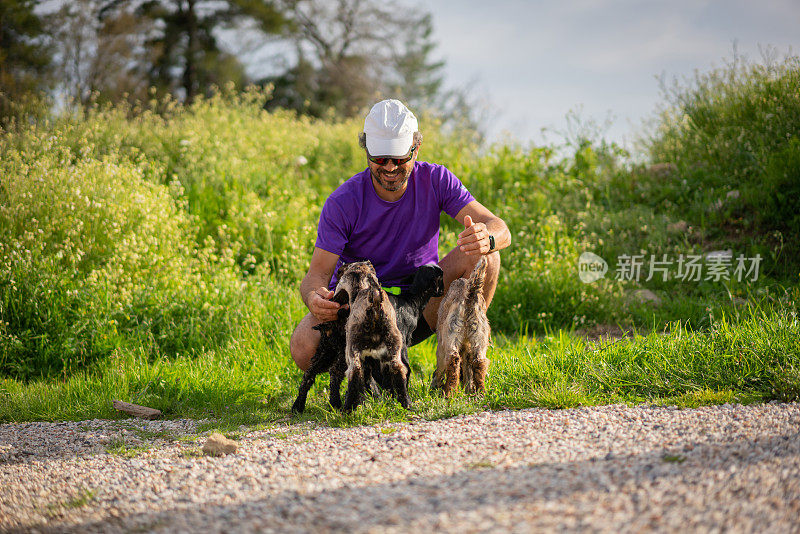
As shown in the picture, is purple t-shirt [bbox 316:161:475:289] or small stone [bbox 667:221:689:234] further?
small stone [bbox 667:221:689:234]

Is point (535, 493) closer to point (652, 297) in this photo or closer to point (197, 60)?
point (652, 297)

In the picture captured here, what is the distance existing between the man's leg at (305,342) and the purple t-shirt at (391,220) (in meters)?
0.34

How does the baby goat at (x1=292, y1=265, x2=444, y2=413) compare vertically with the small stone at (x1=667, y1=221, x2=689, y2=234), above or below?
below

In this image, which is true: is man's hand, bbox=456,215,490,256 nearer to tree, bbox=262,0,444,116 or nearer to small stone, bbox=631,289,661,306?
small stone, bbox=631,289,661,306

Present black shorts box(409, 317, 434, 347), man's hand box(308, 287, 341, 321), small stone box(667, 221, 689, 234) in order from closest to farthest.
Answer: man's hand box(308, 287, 341, 321)
black shorts box(409, 317, 434, 347)
small stone box(667, 221, 689, 234)

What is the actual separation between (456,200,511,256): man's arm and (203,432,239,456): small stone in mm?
1892

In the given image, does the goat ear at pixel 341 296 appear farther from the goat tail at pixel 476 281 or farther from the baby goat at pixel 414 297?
the goat tail at pixel 476 281

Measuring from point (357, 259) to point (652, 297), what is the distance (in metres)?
4.38

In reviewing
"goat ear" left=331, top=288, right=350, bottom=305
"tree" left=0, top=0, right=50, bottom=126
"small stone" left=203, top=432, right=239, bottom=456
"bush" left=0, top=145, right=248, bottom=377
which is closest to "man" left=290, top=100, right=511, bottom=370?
"goat ear" left=331, top=288, right=350, bottom=305

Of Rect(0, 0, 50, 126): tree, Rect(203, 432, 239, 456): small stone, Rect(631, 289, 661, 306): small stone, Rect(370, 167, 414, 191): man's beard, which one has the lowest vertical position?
Rect(203, 432, 239, 456): small stone

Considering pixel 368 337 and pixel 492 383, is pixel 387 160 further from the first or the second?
pixel 492 383

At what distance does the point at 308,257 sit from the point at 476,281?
13.9 feet

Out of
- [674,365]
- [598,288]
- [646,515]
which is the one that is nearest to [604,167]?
[598,288]

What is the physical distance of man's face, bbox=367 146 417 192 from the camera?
4.30 meters
